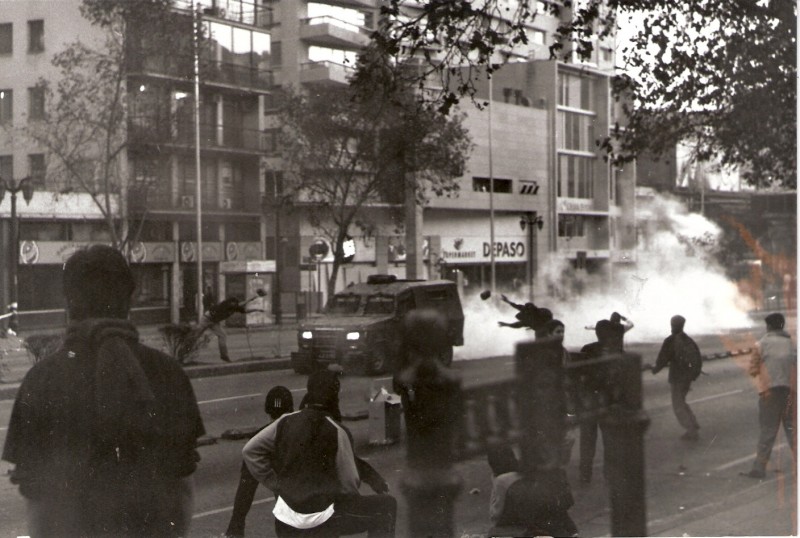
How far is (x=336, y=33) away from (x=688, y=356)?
2839mm

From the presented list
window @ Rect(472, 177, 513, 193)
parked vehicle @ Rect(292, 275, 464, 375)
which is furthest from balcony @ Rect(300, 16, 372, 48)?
parked vehicle @ Rect(292, 275, 464, 375)

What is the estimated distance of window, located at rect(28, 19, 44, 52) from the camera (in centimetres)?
504

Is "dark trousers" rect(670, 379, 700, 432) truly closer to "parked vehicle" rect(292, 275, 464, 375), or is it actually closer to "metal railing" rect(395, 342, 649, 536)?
"metal railing" rect(395, 342, 649, 536)

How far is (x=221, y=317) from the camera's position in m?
5.24

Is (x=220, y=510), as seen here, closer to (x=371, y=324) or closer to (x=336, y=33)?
(x=371, y=324)

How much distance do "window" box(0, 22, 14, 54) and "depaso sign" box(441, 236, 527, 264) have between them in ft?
8.53

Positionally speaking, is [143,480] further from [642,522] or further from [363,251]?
[642,522]

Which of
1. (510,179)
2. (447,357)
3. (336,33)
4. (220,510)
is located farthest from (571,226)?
(220,510)

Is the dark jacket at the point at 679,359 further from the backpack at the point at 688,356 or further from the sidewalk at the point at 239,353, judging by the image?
the sidewalk at the point at 239,353

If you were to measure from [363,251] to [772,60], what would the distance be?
2661 mm

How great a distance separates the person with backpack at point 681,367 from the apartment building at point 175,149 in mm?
2378

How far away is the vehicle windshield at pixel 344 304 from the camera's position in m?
5.24

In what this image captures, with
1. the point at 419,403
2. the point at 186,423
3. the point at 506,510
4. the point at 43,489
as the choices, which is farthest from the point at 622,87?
the point at 43,489

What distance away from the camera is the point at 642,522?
5266mm
